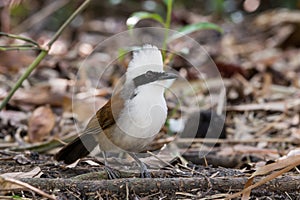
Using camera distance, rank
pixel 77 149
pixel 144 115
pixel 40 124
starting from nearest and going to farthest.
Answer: pixel 144 115 < pixel 77 149 < pixel 40 124

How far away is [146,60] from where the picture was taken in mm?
2613

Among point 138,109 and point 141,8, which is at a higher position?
point 141,8

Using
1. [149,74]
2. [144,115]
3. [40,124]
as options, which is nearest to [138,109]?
[144,115]

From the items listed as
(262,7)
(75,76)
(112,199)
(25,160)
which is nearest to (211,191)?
(112,199)

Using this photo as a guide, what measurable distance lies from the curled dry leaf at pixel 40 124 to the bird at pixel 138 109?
1.09 meters

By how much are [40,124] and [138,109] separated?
1.55 meters

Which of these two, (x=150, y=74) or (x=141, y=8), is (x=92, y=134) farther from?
(x=141, y=8)

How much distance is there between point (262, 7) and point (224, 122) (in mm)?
4743

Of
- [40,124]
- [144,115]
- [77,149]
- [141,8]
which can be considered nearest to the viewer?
[144,115]

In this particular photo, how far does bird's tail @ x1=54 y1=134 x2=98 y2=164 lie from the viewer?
9.77 ft

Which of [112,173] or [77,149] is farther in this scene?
[77,149]

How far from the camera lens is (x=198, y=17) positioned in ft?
26.6

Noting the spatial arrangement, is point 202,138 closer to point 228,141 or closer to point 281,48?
point 228,141

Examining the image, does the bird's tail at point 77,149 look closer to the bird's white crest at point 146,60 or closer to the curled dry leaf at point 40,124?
the bird's white crest at point 146,60
